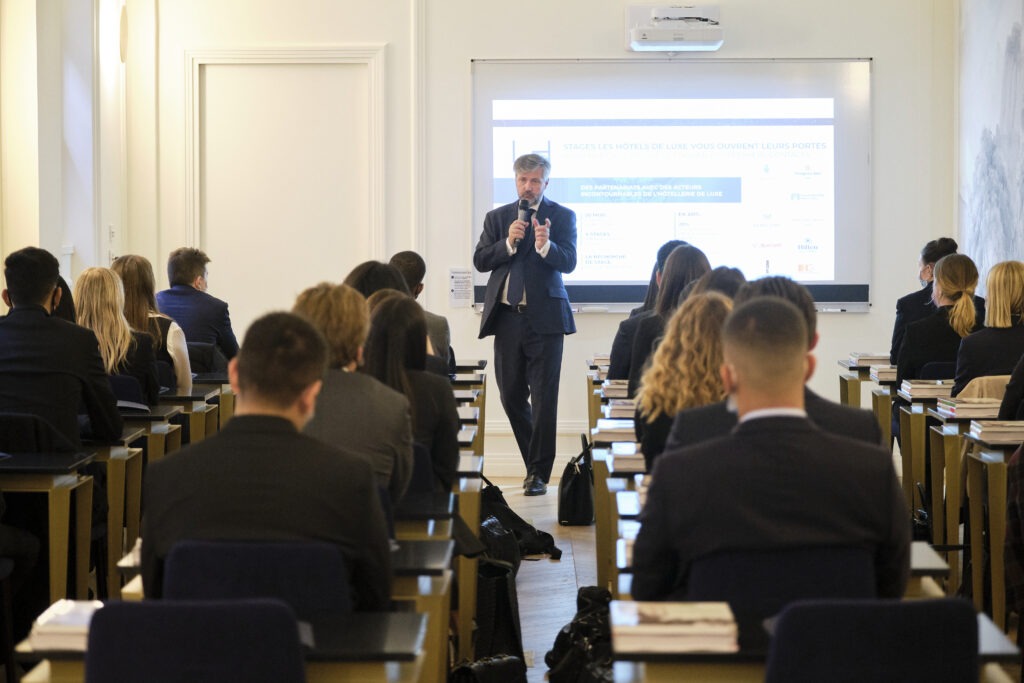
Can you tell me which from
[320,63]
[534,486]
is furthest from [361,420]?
[320,63]

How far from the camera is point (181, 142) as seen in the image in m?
8.87

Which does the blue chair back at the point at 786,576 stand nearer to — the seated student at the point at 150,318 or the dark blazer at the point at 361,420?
the dark blazer at the point at 361,420

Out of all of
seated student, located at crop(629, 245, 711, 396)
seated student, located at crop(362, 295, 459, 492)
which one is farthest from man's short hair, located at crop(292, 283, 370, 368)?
seated student, located at crop(629, 245, 711, 396)

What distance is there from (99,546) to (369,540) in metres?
2.73

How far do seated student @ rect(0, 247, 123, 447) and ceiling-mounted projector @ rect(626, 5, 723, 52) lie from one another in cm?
503

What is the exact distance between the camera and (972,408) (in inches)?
189

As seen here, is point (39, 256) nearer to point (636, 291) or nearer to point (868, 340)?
point (636, 291)

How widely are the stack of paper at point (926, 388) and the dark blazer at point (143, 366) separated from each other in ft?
10.7

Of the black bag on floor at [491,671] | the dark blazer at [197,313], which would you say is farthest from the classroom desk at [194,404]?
the black bag on floor at [491,671]

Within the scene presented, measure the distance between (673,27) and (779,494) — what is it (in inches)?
265

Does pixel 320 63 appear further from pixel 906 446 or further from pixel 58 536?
pixel 58 536

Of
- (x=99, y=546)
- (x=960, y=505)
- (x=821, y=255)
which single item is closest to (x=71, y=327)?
(x=99, y=546)

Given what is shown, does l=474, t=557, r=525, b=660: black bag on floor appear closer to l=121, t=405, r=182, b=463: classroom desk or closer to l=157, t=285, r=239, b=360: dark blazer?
l=121, t=405, r=182, b=463: classroom desk

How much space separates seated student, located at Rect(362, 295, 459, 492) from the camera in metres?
3.78
